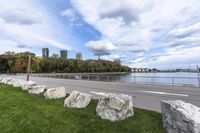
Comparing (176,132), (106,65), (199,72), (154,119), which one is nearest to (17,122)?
(154,119)

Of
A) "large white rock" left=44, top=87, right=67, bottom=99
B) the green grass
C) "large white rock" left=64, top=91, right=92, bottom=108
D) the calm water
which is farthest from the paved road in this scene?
"large white rock" left=44, top=87, right=67, bottom=99

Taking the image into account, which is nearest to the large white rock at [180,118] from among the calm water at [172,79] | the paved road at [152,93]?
the paved road at [152,93]

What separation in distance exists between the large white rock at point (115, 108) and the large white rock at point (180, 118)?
1358 millimetres

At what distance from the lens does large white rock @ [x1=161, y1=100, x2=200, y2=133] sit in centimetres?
585

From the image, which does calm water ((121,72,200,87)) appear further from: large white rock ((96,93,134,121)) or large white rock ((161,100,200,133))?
large white rock ((161,100,200,133))

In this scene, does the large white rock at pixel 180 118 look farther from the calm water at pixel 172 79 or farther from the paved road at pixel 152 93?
the calm water at pixel 172 79

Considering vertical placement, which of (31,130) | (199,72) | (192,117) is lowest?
(31,130)

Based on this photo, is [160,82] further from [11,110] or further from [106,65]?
[106,65]

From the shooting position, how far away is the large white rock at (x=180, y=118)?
585 centimetres

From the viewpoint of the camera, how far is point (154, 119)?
7691mm

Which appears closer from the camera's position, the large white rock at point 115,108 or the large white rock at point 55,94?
the large white rock at point 115,108

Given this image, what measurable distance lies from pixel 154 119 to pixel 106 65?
126099 millimetres

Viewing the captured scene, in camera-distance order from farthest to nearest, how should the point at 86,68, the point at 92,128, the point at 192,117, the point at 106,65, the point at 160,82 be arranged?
the point at 106,65 < the point at 86,68 < the point at 160,82 < the point at 92,128 < the point at 192,117

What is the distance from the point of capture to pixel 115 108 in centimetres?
773
